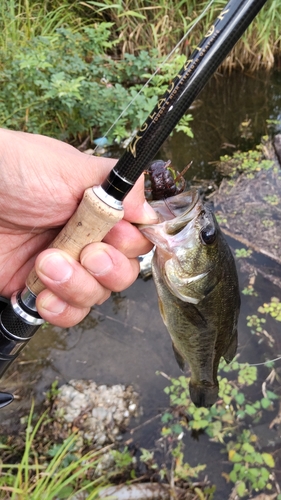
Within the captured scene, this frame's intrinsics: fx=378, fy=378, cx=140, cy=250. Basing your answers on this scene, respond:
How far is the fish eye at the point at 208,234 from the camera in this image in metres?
1.54

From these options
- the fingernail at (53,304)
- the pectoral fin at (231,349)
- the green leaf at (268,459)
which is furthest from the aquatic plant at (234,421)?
the fingernail at (53,304)

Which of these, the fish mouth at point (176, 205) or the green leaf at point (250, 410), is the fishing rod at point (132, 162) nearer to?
the fish mouth at point (176, 205)

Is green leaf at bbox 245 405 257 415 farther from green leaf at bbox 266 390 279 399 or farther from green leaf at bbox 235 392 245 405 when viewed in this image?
green leaf at bbox 266 390 279 399

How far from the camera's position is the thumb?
1469mm

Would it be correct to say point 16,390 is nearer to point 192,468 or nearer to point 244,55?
point 192,468

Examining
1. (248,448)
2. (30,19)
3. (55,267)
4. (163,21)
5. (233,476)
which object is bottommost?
(233,476)

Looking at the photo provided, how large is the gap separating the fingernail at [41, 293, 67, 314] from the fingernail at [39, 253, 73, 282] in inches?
4.4

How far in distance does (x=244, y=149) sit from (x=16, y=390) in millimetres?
4514

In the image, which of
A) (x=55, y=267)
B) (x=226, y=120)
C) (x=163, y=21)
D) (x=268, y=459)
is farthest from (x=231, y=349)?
(x=163, y=21)

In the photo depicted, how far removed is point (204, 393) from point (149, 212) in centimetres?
122

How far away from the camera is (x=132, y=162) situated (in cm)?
121

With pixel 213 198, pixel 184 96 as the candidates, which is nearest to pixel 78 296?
pixel 184 96

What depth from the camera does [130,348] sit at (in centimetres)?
339

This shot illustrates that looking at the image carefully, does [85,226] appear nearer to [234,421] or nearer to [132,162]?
[132,162]
